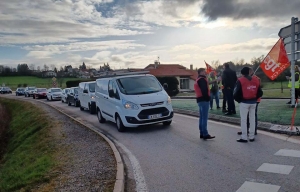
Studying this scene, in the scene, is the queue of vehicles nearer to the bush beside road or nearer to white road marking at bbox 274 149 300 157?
the bush beside road

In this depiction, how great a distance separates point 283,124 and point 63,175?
6.70m

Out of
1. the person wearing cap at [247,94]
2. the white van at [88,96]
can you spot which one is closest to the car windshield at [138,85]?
the person wearing cap at [247,94]

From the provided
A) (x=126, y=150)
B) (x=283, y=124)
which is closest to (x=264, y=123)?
(x=283, y=124)

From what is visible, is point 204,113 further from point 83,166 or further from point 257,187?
point 257,187

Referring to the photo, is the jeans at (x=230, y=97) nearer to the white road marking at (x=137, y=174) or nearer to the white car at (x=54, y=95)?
the white road marking at (x=137, y=174)

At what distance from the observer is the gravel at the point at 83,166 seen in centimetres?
568

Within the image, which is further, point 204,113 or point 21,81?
point 21,81

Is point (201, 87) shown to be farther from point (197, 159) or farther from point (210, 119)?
point (210, 119)

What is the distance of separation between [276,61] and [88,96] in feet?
35.9

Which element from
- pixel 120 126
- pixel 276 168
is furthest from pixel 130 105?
pixel 276 168

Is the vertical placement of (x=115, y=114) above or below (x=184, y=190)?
above

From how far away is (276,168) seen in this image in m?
6.04

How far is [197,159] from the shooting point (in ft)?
22.9

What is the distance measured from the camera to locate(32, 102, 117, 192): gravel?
18.6 feet
